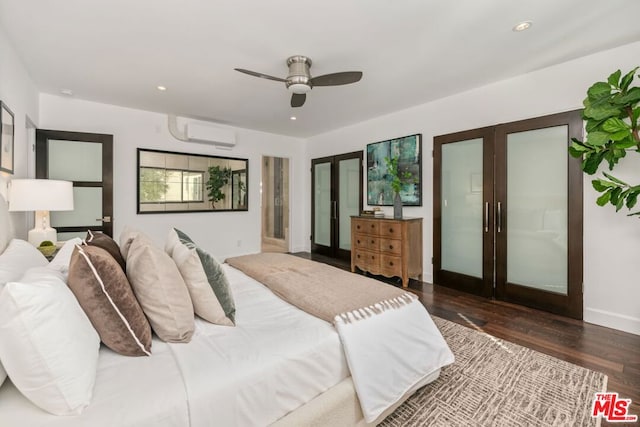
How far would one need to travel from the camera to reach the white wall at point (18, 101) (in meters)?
2.38

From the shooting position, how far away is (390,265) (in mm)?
4176

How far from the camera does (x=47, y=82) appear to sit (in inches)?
137

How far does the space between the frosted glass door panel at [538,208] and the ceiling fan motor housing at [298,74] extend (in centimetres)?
242

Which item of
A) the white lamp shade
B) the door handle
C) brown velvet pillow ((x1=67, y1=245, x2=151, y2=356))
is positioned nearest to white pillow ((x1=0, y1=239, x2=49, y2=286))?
brown velvet pillow ((x1=67, y1=245, x2=151, y2=356))

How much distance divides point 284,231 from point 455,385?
5.72 meters

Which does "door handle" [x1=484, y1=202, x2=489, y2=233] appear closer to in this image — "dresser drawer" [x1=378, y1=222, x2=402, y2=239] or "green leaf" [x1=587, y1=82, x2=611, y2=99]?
"dresser drawer" [x1=378, y1=222, x2=402, y2=239]

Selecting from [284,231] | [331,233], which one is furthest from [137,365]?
[284,231]

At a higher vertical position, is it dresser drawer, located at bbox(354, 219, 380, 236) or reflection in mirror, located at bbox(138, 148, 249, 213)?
reflection in mirror, located at bbox(138, 148, 249, 213)

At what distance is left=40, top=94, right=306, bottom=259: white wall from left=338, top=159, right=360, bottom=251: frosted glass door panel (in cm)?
117

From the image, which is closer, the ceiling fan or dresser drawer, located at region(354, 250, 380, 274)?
the ceiling fan

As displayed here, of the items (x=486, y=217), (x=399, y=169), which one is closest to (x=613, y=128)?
(x=486, y=217)

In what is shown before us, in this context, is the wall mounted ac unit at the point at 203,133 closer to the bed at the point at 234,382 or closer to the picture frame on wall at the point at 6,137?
the picture frame on wall at the point at 6,137

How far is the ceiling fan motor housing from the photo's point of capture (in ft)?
9.21

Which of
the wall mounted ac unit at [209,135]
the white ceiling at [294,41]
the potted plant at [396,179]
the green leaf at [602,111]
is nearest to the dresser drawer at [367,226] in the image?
the potted plant at [396,179]
